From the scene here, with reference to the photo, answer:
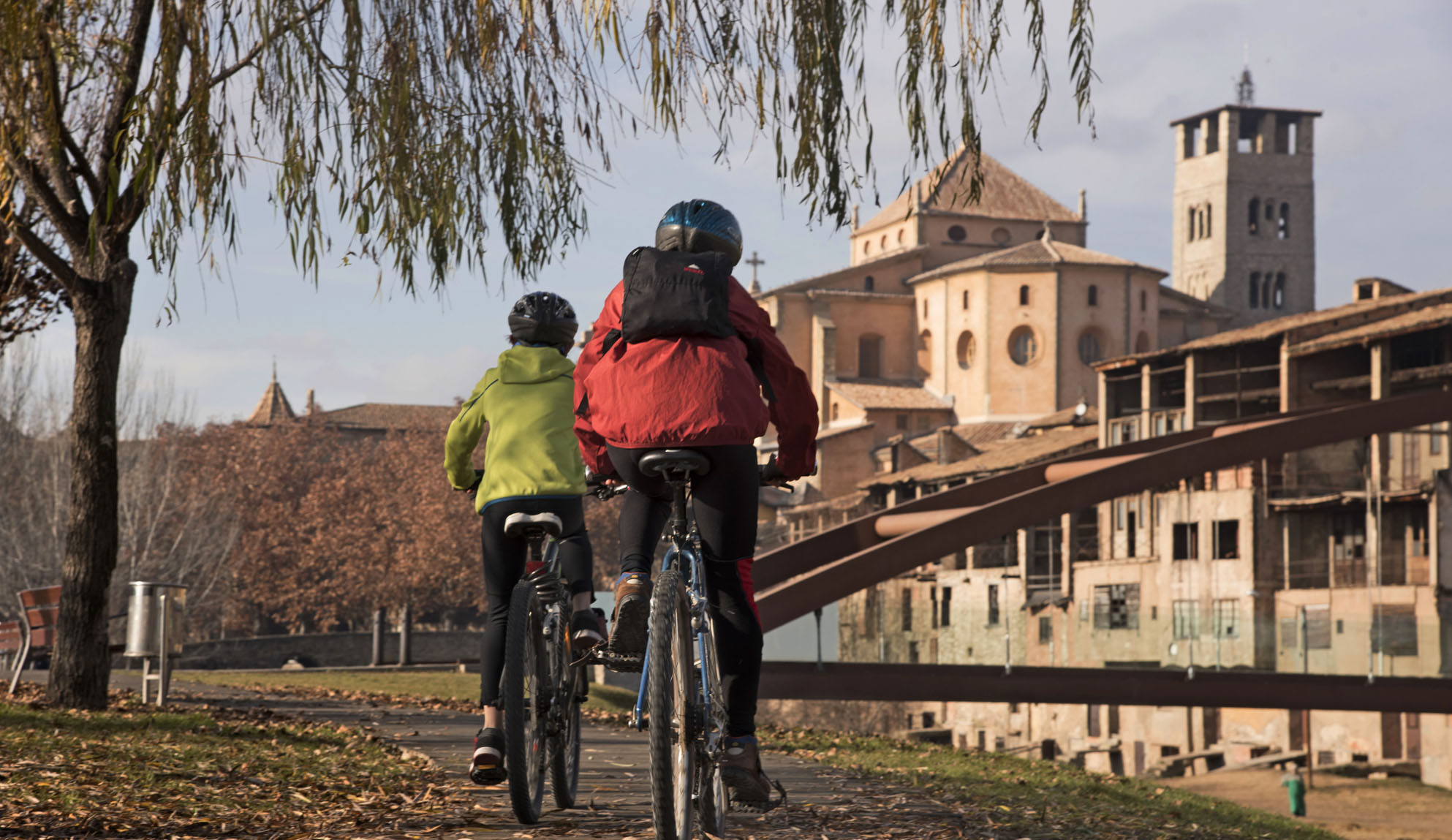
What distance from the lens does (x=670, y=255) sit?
380 centimetres

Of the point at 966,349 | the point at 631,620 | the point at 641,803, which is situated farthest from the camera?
the point at 966,349

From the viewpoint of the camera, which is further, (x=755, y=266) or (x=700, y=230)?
(x=755, y=266)

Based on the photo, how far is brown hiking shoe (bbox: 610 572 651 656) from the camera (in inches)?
150

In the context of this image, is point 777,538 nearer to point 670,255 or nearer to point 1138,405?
point 1138,405

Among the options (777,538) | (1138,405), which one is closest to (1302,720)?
(1138,405)

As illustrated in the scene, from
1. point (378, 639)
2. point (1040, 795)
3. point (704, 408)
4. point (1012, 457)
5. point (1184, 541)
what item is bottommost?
point (378, 639)

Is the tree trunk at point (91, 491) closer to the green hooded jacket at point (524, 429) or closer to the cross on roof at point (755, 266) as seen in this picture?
the green hooded jacket at point (524, 429)

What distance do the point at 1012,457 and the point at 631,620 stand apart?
1979 inches

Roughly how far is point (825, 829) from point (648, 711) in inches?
57.9

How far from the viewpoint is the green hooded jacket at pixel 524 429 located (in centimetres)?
494

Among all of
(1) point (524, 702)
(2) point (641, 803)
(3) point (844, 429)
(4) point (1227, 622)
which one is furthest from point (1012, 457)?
(1) point (524, 702)

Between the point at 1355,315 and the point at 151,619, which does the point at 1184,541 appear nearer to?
the point at 1355,315

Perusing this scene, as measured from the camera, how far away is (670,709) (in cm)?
355

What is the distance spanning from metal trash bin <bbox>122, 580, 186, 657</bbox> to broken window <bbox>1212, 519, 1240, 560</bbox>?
38.6m
